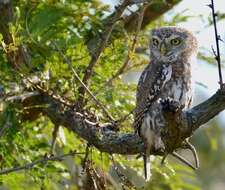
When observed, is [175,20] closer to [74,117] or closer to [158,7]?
[158,7]

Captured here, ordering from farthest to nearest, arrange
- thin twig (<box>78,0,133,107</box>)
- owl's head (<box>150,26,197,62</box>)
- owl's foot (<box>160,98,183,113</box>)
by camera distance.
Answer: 1. owl's head (<box>150,26,197,62</box>)
2. thin twig (<box>78,0,133,107</box>)
3. owl's foot (<box>160,98,183,113</box>)

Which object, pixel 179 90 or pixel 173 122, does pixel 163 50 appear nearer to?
pixel 179 90

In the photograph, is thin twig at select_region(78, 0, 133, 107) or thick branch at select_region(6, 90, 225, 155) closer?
thick branch at select_region(6, 90, 225, 155)

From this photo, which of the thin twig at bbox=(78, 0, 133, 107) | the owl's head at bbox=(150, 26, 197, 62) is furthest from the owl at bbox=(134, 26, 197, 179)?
the thin twig at bbox=(78, 0, 133, 107)

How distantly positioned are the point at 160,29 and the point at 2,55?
119 cm

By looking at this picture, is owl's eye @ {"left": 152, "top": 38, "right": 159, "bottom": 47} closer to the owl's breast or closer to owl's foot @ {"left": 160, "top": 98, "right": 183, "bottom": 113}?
the owl's breast

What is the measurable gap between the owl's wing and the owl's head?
16cm

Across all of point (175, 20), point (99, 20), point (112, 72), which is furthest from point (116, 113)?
point (175, 20)

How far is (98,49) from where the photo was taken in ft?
13.5

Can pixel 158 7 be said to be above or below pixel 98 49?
below

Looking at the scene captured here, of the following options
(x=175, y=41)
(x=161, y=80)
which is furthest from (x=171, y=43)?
(x=161, y=80)

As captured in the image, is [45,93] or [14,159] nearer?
[45,93]

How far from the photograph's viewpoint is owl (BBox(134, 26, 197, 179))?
431 cm

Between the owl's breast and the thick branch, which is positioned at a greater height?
the thick branch
